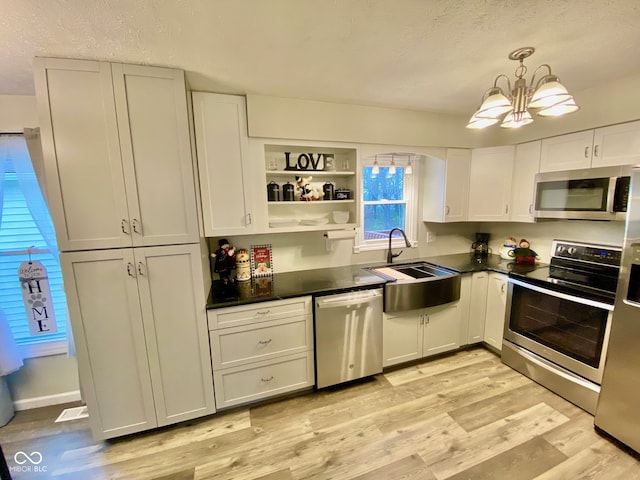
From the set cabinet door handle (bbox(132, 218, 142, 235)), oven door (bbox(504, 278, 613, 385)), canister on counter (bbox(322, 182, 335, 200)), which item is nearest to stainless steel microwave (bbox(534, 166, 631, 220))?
oven door (bbox(504, 278, 613, 385))

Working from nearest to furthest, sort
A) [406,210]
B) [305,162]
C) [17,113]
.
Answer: [17,113], [305,162], [406,210]

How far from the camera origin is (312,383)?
217cm

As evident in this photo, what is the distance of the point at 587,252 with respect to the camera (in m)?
2.27

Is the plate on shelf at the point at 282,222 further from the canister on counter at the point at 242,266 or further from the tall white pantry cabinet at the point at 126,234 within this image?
the tall white pantry cabinet at the point at 126,234

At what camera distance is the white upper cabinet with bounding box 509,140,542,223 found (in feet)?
8.11

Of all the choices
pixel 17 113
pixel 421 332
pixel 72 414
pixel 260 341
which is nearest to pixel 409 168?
pixel 421 332

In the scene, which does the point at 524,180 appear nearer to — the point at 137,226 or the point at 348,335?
the point at 348,335

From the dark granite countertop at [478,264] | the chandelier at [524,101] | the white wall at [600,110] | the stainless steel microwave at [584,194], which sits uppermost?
the white wall at [600,110]

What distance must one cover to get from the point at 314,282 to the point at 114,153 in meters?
1.61

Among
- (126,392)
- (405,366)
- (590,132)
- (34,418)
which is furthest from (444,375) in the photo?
(34,418)

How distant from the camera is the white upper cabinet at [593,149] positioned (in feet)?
6.19

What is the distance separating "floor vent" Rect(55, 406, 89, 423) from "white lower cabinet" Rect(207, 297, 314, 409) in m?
1.11

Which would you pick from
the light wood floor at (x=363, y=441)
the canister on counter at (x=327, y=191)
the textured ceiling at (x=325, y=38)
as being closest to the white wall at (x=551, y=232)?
the textured ceiling at (x=325, y=38)

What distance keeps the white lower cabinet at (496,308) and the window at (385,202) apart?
0.88m
